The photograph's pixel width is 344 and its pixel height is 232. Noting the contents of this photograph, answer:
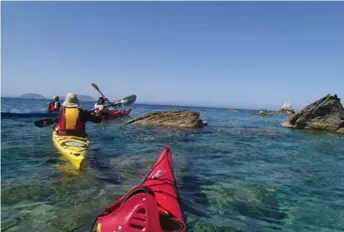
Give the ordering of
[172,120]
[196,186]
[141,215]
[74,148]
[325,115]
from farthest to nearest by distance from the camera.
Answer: [325,115] → [172,120] → [74,148] → [196,186] → [141,215]

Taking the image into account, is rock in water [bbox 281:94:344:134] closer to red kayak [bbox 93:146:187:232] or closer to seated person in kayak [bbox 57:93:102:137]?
seated person in kayak [bbox 57:93:102:137]

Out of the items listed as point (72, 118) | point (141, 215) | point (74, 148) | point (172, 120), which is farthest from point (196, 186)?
point (172, 120)

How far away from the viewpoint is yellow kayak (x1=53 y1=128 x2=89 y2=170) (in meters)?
10.2

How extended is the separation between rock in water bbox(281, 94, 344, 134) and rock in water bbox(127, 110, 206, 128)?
37.1 feet

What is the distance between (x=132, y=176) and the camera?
10406 millimetres

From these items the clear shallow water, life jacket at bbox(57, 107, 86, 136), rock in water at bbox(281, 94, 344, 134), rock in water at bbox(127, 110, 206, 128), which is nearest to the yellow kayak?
life jacket at bbox(57, 107, 86, 136)

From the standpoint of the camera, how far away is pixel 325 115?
30.9 metres

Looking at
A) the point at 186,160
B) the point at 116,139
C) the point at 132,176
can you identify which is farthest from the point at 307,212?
the point at 116,139

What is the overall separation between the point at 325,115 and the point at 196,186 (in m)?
25.4

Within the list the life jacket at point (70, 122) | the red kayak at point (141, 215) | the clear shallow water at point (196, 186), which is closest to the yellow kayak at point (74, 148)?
the life jacket at point (70, 122)

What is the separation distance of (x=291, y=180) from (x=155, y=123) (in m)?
16.9

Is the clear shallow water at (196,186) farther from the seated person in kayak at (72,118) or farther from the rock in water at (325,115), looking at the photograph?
the rock in water at (325,115)

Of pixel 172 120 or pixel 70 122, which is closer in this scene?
pixel 70 122

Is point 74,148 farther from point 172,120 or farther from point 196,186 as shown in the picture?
point 172,120
